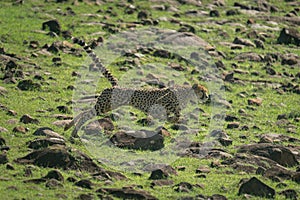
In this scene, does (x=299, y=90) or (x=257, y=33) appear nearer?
(x=299, y=90)

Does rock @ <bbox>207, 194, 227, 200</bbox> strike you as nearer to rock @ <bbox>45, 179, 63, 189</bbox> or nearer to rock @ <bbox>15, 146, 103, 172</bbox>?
rock @ <bbox>15, 146, 103, 172</bbox>

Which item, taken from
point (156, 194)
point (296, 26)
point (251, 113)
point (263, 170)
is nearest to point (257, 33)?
point (296, 26)

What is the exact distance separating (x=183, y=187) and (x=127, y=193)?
3.65 ft

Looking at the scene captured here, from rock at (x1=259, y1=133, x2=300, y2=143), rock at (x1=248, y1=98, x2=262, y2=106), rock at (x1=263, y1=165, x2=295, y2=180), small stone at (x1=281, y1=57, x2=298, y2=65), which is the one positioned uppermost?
rock at (x1=263, y1=165, x2=295, y2=180)

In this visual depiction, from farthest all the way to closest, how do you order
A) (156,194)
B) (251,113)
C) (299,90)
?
(299,90) < (251,113) < (156,194)

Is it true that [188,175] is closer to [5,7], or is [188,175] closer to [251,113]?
[251,113]

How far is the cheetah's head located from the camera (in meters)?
18.5

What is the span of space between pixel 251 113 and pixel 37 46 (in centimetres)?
642

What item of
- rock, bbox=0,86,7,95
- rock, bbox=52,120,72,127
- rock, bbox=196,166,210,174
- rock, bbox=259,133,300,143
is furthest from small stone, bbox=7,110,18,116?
rock, bbox=259,133,300,143

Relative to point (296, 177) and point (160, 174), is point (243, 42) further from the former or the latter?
point (160, 174)

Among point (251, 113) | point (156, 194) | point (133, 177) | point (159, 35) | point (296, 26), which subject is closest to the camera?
point (156, 194)

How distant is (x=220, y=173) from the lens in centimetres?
1438

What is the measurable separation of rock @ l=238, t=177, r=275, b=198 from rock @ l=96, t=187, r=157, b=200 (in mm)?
1580

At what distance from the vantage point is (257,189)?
1303 centimetres
